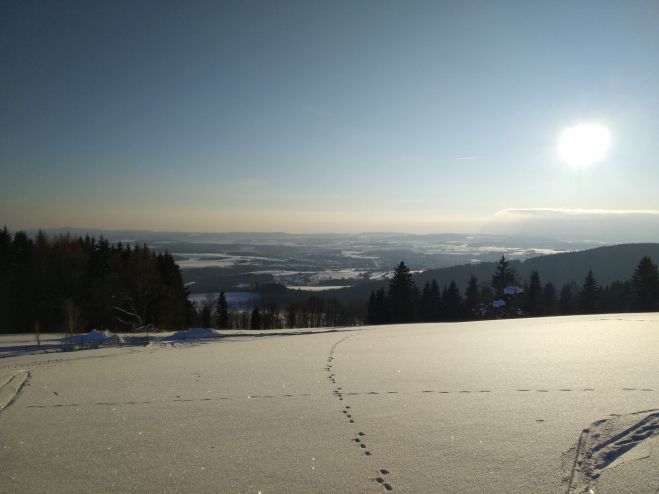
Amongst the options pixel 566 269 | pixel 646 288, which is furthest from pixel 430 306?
pixel 566 269

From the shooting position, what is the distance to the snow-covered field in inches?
154

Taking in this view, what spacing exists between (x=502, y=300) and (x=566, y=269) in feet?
275

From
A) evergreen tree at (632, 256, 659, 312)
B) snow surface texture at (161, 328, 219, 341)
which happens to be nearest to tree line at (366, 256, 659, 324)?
evergreen tree at (632, 256, 659, 312)

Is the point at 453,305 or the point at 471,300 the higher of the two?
the point at 471,300

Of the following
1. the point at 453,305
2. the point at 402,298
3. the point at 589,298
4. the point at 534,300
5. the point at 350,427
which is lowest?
the point at 453,305

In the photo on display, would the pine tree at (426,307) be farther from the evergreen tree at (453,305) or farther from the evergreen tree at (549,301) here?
the evergreen tree at (549,301)

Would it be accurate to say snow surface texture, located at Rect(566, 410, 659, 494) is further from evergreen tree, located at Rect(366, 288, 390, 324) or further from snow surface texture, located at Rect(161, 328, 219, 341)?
evergreen tree, located at Rect(366, 288, 390, 324)

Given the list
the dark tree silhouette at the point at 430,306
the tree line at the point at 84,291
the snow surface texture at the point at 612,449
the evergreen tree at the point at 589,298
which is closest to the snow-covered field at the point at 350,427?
the snow surface texture at the point at 612,449

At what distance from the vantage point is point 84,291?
36.6 meters

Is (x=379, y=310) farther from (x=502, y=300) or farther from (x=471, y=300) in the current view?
(x=502, y=300)

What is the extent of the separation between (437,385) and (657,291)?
135 ft

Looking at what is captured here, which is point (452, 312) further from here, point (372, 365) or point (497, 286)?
point (372, 365)

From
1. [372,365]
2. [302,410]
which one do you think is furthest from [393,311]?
[302,410]

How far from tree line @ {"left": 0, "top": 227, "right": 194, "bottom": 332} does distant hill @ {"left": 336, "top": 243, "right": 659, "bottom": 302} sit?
6208cm
